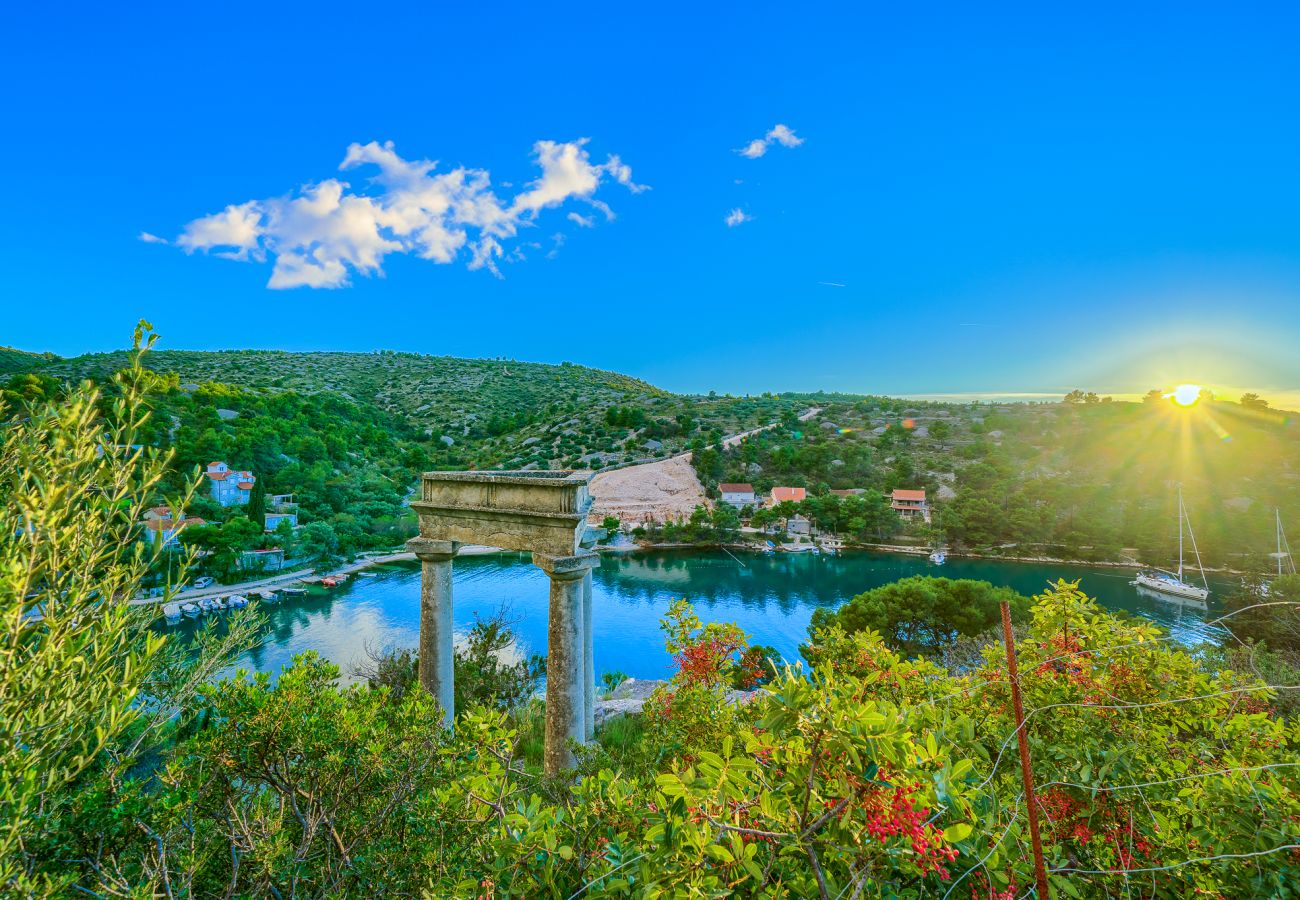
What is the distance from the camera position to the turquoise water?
27.6m

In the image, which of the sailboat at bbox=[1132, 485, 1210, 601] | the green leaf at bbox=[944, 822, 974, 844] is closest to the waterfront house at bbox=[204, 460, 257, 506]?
the green leaf at bbox=[944, 822, 974, 844]

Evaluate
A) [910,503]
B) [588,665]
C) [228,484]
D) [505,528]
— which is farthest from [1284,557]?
[228,484]

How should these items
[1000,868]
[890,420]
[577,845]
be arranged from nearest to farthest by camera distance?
[1000,868]
[577,845]
[890,420]

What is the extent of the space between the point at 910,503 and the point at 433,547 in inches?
2285

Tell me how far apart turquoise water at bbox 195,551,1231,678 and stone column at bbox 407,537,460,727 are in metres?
18.1

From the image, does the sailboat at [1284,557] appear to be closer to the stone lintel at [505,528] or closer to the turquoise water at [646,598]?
the turquoise water at [646,598]

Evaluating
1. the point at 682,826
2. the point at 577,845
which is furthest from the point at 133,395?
the point at 682,826

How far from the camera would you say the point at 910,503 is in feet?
184

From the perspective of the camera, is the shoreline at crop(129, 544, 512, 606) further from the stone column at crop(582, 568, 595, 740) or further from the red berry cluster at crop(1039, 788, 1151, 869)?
the red berry cluster at crop(1039, 788, 1151, 869)

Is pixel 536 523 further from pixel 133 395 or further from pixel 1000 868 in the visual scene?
pixel 1000 868

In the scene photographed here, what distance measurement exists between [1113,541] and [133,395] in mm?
60913

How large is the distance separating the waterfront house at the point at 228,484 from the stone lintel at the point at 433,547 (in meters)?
44.6

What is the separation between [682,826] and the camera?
1778 mm

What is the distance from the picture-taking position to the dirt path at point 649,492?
5750cm
